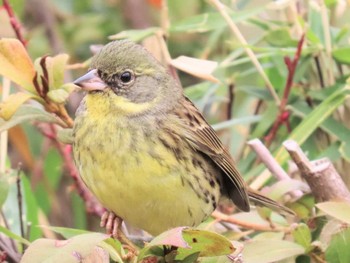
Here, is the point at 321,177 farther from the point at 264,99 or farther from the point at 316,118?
the point at 264,99

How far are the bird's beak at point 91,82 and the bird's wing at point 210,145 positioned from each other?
24cm

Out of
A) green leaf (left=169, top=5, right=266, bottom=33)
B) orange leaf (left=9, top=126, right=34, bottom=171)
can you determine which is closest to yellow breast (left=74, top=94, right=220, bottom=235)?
green leaf (left=169, top=5, right=266, bottom=33)

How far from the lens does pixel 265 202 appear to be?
2.52 metres

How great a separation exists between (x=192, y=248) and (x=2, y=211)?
0.78 metres

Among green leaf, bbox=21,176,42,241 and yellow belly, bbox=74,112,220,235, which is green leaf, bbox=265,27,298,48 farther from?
green leaf, bbox=21,176,42,241

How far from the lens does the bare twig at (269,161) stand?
2.51m

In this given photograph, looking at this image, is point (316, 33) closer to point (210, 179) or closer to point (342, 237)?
point (210, 179)

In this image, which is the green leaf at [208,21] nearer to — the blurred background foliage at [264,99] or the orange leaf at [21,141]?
the blurred background foliage at [264,99]

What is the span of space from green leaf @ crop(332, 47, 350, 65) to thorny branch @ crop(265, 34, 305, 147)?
117 millimetres

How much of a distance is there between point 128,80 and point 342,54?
624mm

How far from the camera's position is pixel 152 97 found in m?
2.55

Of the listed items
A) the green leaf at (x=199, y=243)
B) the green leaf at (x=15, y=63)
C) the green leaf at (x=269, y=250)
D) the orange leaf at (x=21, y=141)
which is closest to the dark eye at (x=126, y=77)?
the green leaf at (x=15, y=63)

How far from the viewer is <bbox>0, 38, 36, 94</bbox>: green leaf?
224 cm

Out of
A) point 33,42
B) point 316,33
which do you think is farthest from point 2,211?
point 33,42
